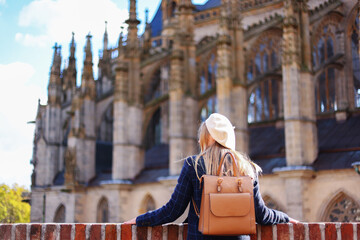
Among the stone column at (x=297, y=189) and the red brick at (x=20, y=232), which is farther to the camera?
the stone column at (x=297, y=189)

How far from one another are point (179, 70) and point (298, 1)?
6.75 m

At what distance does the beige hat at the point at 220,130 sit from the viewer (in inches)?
150

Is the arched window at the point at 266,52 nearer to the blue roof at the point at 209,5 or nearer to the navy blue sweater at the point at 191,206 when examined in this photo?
the blue roof at the point at 209,5

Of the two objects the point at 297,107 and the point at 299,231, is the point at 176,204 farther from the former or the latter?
the point at 297,107

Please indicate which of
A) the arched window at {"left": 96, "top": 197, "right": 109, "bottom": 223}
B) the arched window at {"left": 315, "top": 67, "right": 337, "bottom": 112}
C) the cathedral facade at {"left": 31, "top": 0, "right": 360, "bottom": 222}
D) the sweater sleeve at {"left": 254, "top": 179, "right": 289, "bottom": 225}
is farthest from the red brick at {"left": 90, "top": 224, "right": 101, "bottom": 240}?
the arched window at {"left": 96, "top": 197, "right": 109, "bottom": 223}

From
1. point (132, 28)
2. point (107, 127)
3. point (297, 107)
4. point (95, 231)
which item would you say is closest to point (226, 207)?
point (95, 231)

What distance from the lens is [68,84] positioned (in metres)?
39.2

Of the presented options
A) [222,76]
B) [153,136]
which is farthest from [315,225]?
[153,136]

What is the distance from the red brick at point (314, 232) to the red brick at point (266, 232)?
13.7 inches

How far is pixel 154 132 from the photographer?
32.7 metres

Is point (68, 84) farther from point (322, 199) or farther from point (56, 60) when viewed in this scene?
point (322, 199)

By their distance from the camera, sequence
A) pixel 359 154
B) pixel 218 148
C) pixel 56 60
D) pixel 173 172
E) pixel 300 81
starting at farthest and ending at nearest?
1. pixel 56 60
2. pixel 173 172
3. pixel 300 81
4. pixel 359 154
5. pixel 218 148

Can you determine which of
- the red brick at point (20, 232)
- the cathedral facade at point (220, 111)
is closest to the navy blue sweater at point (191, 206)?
the red brick at point (20, 232)

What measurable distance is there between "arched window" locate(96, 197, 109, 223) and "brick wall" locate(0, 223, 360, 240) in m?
25.8
